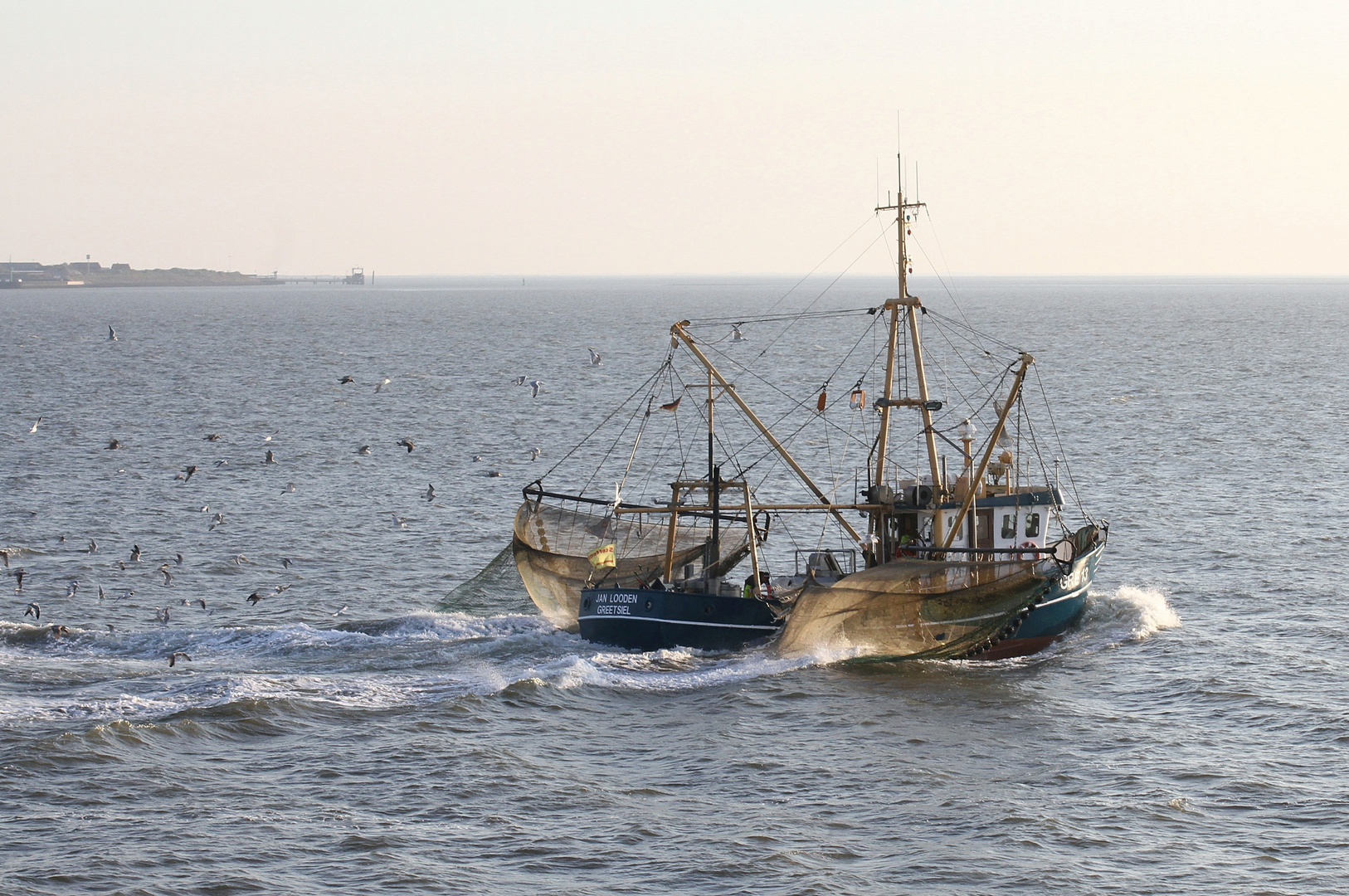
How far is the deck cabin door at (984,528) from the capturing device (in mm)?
44438

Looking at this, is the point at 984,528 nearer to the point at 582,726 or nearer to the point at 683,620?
the point at 683,620

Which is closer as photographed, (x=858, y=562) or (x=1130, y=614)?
(x=1130, y=614)

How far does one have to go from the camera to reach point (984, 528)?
4459 centimetres

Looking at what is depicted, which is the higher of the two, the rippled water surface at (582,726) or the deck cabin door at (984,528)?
the deck cabin door at (984,528)

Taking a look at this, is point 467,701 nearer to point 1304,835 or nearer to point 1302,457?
point 1304,835

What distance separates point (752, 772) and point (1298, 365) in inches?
4554

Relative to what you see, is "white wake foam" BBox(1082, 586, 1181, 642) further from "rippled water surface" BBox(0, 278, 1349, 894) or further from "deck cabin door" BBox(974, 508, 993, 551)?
"deck cabin door" BBox(974, 508, 993, 551)

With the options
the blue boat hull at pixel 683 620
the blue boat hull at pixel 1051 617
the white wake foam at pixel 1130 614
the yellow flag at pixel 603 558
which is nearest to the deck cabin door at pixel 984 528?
the blue boat hull at pixel 1051 617

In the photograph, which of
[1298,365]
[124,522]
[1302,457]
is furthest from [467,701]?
[1298,365]

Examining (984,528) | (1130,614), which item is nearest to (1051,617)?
(984,528)

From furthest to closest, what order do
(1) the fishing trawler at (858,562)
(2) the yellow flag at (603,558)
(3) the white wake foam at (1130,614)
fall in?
(3) the white wake foam at (1130,614), (2) the yellow flag at (603,558), (1) the fishing trawler at (858,562)

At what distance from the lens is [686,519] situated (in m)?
55.0

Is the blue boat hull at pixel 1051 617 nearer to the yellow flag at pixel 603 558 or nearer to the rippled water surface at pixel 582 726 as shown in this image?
the rippled water surface at pixel 582 726

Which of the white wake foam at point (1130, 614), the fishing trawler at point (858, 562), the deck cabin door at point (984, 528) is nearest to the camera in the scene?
the fishing trawler at point (858, 562)
